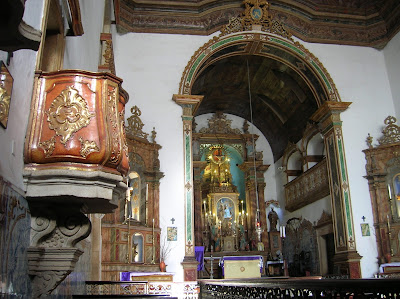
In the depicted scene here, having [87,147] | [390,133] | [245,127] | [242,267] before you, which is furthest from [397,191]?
[87,147]

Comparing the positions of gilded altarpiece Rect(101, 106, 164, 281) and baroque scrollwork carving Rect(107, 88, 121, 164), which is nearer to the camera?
baroque scrollwork carving Rect(107, 88, 121, 164)

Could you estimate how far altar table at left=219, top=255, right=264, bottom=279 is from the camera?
13.2m

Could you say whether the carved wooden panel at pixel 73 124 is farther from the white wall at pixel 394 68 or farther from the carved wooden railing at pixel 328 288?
the white wall at pixel 394 68

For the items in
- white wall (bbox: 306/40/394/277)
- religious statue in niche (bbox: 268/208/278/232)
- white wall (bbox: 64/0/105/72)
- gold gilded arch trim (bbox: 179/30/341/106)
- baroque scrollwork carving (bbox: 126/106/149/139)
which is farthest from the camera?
religious statue in niche (bbox: 268/208/278/232)

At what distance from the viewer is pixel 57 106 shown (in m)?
3.33

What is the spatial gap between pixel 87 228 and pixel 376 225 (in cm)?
968

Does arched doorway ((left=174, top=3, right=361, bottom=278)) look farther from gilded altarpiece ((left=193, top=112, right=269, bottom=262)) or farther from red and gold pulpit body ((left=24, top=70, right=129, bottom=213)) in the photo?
red and gold pulpit body ((left=24, top=70, right=129, bottom=213))

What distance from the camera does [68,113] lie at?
10.9ft

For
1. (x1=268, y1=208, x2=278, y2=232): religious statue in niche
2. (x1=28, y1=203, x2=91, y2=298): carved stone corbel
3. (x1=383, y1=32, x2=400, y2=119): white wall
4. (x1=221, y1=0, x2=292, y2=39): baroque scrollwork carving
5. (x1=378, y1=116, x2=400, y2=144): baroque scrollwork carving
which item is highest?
(x1=221, y1=0, x2=292, y2=39): baroque scrollwork carving

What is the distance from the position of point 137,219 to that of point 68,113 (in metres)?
7.74

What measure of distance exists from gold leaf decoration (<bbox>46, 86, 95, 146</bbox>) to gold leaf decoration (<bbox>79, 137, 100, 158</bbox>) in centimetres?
12

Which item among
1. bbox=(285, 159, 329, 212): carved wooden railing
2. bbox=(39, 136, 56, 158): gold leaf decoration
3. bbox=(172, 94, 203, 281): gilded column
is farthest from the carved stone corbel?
bbox=(285, 159, 329, 212): carved wooden railing

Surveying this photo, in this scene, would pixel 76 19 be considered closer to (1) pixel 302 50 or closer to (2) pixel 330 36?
(1) pixel 302 50

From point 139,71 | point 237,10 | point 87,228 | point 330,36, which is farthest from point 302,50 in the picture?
point 87,228
